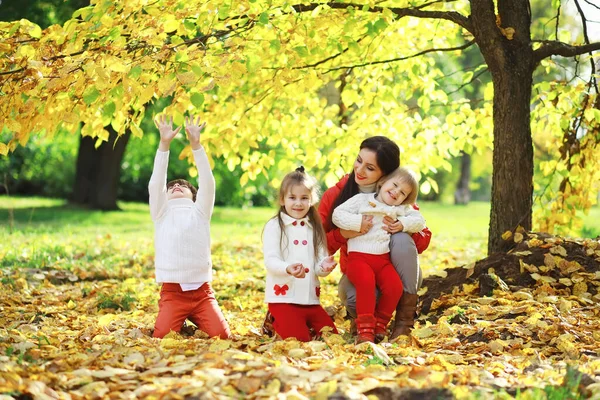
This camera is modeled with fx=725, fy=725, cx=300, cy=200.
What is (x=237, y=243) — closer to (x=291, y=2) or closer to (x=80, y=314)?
(x=80, y=314)

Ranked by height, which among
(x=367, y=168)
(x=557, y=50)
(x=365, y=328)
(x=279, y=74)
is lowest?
(x=365, y=328)

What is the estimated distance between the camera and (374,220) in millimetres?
4473

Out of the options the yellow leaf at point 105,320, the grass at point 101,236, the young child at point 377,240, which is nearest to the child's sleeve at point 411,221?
the young child at point 377,240

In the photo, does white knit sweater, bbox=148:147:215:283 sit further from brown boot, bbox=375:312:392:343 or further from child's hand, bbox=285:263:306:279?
brown boot, bbox=375:312:392:343

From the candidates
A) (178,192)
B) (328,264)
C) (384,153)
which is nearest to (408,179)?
(384,153)

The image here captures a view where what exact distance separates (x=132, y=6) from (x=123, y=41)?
35cm

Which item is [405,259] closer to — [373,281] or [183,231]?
[373,281]

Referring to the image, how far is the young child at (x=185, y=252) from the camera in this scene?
4.44m

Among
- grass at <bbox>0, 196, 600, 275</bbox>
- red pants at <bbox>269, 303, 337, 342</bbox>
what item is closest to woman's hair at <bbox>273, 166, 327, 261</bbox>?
red pants at <bbox>269, 303, 337, 342</bbox>

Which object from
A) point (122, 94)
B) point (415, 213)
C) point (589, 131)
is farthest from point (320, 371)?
point (589, 131)

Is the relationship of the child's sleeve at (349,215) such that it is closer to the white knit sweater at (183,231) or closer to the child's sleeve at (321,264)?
the child's sleeve at (321,264)

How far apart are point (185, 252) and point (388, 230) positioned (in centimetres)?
126

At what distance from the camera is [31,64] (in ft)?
13.4

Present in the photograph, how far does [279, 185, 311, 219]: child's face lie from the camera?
444cm
